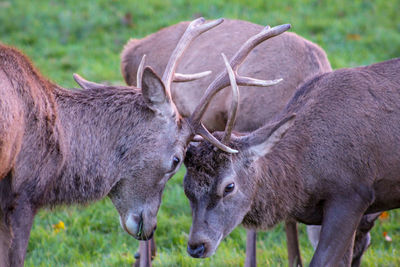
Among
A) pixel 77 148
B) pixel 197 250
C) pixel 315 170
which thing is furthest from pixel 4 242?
pixel 315 170

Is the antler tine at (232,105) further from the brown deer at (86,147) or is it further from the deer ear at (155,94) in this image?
the deer ear at (155,94)

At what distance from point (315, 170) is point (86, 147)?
1.70 m

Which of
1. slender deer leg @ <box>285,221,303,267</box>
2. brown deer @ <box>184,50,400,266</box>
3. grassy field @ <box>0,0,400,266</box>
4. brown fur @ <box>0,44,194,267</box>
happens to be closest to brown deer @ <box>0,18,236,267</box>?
brown fur @ <box>0,44,194,267</box>

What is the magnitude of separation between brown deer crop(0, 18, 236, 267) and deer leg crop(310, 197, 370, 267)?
1133 millimetres

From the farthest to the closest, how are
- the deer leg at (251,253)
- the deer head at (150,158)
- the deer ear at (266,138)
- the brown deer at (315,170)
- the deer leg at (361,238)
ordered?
1. the deer leg at (251,253)
2. the deer leg at (361,238)
3. the deer head at (150,158)
4. the brown deer at (315,170)
5. the deer ear at (266,138)

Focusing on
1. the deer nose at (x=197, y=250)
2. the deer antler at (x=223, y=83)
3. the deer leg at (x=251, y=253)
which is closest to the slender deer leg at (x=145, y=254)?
the deer leg at (x=251, y=253)

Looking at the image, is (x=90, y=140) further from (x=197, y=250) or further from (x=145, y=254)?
(x=145, y=254)

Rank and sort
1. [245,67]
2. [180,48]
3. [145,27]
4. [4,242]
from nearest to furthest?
[4,242]
[180,48]
[245,67]
[145,27]

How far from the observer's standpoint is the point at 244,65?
697 cm

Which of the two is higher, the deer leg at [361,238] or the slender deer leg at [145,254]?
the deer leg at [361,238]

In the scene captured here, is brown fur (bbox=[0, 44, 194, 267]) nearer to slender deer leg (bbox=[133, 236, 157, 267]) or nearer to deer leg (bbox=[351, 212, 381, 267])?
slender deer leg (bbox=[133, 236, 157, 267])

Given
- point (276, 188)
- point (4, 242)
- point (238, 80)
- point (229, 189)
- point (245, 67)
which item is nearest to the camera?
point (4, 242)

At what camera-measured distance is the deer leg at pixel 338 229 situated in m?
5.02

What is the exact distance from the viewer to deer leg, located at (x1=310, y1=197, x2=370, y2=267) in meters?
5.02
